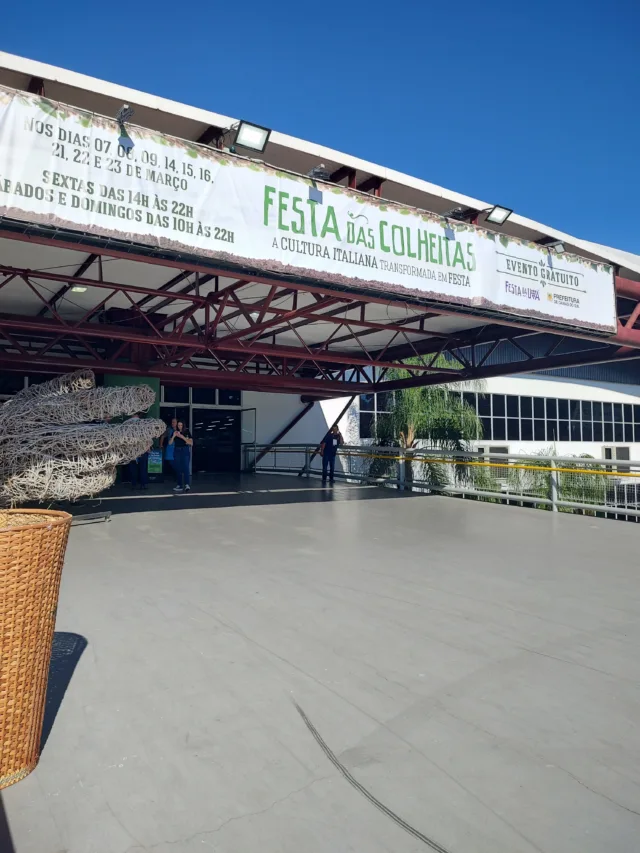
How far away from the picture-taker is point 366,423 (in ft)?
78.1

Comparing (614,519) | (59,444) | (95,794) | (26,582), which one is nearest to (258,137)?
(59,444)

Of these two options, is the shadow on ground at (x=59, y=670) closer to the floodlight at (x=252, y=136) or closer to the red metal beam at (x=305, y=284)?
the red metal beam at (x=305, y=284)

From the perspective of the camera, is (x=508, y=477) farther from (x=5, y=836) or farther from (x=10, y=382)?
(x=10, y=382)

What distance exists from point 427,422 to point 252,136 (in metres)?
13.0

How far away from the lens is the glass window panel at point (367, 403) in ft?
77.4

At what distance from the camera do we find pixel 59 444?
956 cm

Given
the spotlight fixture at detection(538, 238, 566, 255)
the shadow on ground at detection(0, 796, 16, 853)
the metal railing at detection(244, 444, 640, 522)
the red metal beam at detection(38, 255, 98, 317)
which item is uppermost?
the spotlight fixture at detection(538, 238, 566, 255)

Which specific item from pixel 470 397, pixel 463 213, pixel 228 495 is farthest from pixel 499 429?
pixel 463 213

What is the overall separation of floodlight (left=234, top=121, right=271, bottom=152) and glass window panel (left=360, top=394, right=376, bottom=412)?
16622 millimetres

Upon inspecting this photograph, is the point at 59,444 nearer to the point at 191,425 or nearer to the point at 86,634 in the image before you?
the point at 86,634

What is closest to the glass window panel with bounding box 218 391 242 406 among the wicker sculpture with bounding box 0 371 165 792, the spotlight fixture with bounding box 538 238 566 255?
the wicker sculpture with bounding box 0 371 165 792

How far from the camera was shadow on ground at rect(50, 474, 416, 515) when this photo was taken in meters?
12.3

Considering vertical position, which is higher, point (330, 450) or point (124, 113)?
point (124, 113)

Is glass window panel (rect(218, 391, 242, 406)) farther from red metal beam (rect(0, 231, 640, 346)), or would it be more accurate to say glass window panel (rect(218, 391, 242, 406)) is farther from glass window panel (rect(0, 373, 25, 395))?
red metal beam (rect(0, 231, 640, 346))
